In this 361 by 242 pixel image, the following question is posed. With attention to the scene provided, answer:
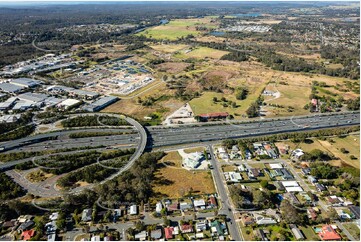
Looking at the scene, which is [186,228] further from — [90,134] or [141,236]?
[90,134]

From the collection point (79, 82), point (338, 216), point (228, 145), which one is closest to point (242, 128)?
point (228, 145)

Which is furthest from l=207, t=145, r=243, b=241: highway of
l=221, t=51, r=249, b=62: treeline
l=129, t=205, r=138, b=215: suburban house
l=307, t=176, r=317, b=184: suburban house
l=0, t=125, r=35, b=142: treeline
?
l=221, t=51, r=249, b=62: treeline

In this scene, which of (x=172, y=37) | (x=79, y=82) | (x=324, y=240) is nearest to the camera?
(x=324, y=240)

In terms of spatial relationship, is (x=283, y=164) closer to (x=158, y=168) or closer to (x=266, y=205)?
(x=266, y=205)

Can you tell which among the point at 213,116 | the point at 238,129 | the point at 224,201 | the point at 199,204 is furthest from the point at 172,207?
the point at 213,116

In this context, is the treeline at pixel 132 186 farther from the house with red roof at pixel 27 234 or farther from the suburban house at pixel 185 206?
the house with red roof at pixel 27 234

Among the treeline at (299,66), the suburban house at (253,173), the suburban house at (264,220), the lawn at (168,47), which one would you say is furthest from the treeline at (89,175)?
the lawn at (168,47)
